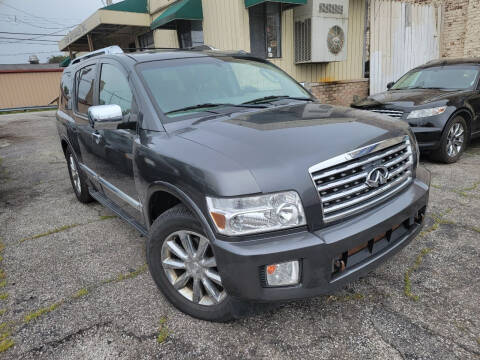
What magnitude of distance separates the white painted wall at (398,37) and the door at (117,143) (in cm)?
966

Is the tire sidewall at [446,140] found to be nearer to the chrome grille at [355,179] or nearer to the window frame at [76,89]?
the chrome grille at [355,179]

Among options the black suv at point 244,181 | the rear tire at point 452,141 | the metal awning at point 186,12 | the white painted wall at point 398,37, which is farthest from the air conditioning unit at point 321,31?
the black suv at point 244,181

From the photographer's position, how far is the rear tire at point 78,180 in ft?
14.4

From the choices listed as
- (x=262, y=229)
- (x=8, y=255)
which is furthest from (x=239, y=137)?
(x=8, y=255)

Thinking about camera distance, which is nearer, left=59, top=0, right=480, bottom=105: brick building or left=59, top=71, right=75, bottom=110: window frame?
left=59, top=71, right=75, bottom=110: window frame

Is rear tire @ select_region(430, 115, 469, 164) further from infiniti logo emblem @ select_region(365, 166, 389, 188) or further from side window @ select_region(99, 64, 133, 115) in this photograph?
side window @ select_region(99, 64, 133, 115)

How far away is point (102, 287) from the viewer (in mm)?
2807

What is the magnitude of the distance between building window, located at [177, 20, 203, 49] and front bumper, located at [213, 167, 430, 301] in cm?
961

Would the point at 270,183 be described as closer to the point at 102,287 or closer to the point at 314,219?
the point at 314,219

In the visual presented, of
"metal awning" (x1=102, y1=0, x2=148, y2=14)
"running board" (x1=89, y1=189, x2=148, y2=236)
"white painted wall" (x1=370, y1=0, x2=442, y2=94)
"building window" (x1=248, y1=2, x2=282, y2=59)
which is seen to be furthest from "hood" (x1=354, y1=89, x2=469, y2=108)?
"metal awning" (x1=102, y1=0, x2=148, y2=14)

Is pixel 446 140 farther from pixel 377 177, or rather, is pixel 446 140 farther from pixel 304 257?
pixel 304 257

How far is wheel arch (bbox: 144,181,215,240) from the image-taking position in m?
1.94

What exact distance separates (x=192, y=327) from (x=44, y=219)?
3034mm

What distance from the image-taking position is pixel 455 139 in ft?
18.0
